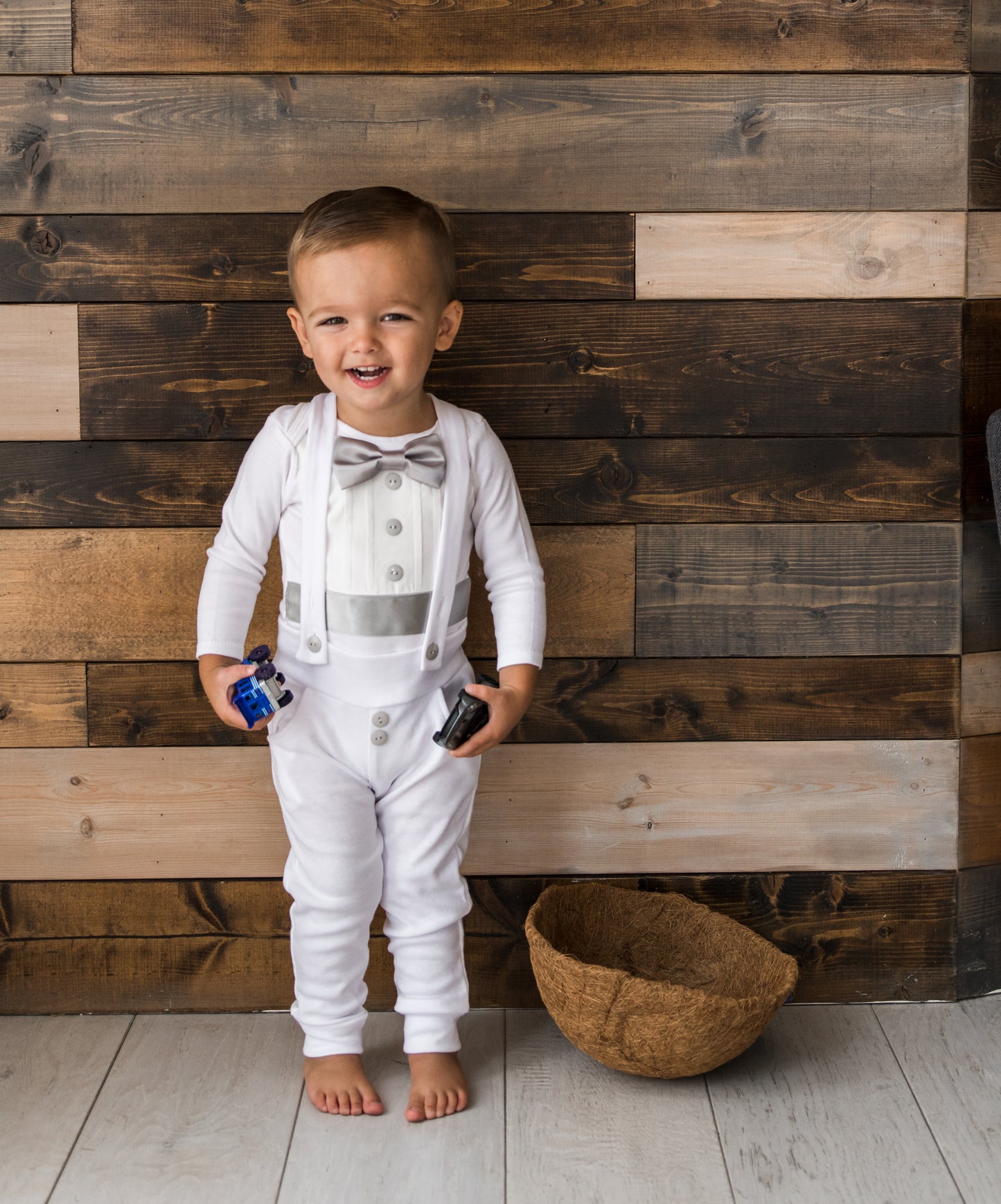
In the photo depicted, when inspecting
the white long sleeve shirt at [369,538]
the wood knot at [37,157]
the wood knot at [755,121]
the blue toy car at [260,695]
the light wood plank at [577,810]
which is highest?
the wood knot at [755,121]

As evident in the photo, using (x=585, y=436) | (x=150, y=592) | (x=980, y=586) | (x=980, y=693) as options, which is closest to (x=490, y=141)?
(x=585, y=436)

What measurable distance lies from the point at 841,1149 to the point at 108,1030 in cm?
98

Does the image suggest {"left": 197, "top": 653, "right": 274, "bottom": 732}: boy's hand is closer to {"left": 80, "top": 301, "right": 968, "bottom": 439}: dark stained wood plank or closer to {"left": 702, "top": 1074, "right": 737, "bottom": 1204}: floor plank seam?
{"left": 80, "top": 301, "right": 968, "bottom": 439}: dark stained wood plank

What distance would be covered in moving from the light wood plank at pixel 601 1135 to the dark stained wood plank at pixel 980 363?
0.97m

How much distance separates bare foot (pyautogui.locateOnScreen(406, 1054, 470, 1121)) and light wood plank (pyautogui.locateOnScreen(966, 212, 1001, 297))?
1230 mm

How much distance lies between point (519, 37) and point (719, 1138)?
4.58 feet

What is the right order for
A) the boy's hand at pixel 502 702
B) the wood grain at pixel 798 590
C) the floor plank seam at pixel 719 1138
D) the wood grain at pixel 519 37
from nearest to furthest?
the floor plank seam at pixel 719 1138
the boy's hand at pixel 502 702
the wood grain at pixel 519 37
the wood grain at pixel 798 590

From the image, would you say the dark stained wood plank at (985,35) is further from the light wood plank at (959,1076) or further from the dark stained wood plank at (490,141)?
the light wood plank at (959,1076)

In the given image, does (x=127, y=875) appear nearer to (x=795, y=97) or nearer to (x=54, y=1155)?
(x=54, y=1155)

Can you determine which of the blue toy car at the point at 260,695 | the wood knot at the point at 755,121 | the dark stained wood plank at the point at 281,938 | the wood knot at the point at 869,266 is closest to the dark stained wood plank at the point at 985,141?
the wood knot at the point at 869,266

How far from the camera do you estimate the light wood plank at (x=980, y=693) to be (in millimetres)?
1595

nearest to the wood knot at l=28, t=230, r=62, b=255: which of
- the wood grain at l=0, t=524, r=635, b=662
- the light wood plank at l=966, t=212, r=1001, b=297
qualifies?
the wood grain at l=0, t=524, r=635, b=662

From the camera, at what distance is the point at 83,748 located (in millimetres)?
1585

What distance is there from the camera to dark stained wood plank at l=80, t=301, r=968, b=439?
1.52 metres
